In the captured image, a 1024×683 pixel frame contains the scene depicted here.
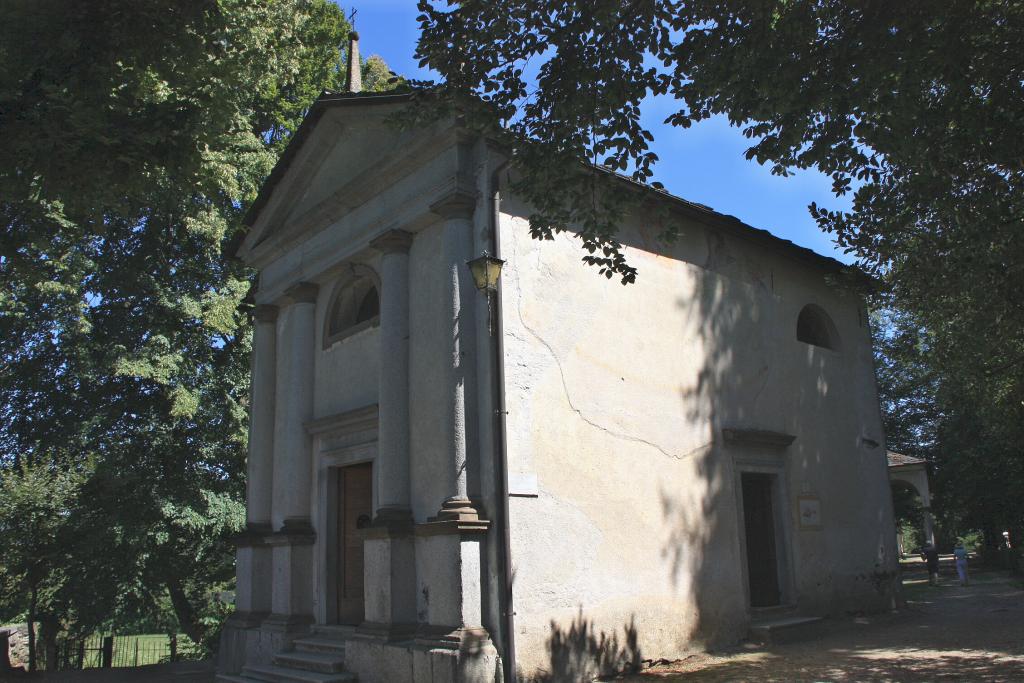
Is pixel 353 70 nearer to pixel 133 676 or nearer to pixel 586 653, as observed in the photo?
pixel 586 653

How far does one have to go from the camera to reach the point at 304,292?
12586 mm

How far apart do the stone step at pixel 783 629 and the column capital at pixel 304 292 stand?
26.2ft

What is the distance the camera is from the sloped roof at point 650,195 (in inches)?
437

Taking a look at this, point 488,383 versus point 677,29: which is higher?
→ point 677,29

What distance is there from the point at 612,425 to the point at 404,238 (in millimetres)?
3582

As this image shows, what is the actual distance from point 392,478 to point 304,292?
4117mm

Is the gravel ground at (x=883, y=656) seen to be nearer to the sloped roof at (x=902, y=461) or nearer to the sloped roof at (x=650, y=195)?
the sloped roof at (x=650, y=195)

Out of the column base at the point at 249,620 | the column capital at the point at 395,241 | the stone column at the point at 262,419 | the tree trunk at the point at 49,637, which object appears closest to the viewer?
the column capital at the point at 395,241

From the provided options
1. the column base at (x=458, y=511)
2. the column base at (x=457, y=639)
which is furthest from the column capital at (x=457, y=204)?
the column base at (x=457, y=639)

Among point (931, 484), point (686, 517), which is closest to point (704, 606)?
point (686, 517)

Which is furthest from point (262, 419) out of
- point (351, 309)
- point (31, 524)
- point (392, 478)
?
point (31, 524)

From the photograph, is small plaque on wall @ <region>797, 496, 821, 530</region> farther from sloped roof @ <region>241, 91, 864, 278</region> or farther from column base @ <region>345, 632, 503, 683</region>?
column base @ <region>345, 632, 503, 683</region>

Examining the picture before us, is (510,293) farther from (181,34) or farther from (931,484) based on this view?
(931,484)

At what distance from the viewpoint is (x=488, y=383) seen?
30.5ft
